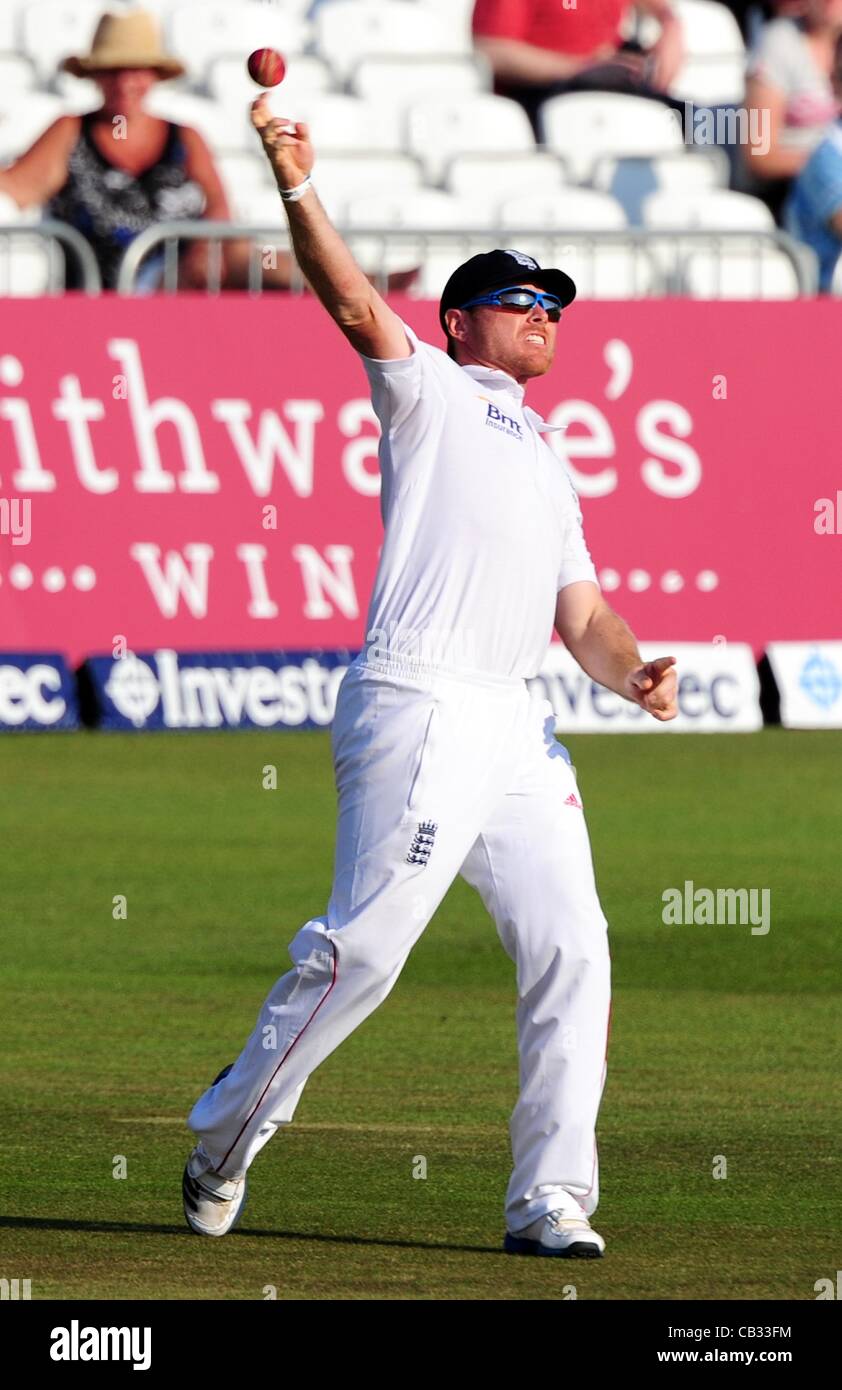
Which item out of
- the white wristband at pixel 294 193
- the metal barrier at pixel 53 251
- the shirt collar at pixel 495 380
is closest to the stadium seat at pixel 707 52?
the metal barrier at pixel 53 251

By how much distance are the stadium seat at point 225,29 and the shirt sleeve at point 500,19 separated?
56.6 inches

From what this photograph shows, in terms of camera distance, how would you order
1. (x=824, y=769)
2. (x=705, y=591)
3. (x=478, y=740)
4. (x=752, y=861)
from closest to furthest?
(x=478, y=740) → (x=752, y=861) → (x=824, y=769) → (x=705, y=591)

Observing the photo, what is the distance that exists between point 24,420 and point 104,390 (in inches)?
19.9

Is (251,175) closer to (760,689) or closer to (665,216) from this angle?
(665,216)

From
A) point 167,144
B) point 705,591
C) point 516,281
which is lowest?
point 516,281

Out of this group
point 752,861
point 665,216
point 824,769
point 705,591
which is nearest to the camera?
point 752,861

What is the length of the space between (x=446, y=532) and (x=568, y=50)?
1682cm

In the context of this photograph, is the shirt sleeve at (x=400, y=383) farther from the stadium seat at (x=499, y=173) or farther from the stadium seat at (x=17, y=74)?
the stadium seat at (x=17, y=74)

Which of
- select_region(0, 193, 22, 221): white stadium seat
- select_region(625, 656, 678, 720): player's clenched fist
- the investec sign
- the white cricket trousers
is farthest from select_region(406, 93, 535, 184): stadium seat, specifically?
the white cricket trousers

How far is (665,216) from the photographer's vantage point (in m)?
20.9

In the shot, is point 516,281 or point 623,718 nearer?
point 516,281

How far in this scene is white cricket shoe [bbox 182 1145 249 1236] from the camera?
706cm

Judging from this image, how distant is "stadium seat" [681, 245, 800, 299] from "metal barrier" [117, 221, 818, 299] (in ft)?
0.04

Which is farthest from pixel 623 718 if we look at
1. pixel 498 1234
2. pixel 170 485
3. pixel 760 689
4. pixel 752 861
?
pixel 498 1234
